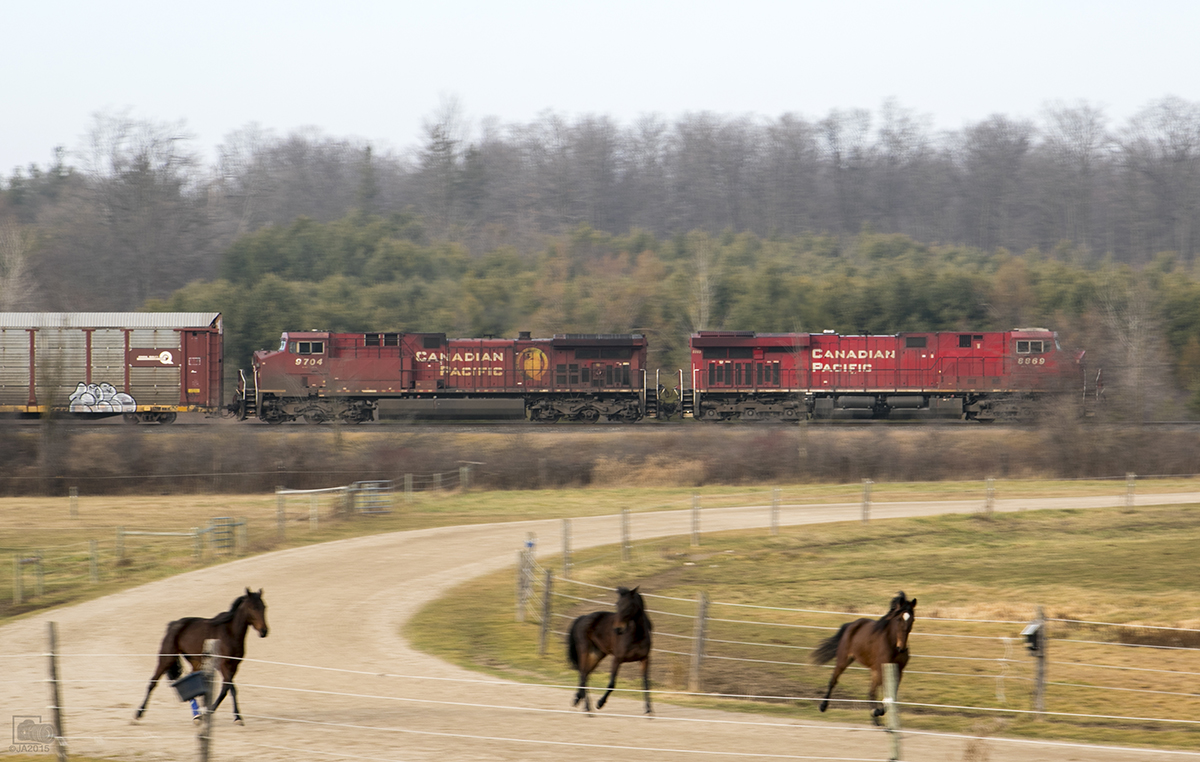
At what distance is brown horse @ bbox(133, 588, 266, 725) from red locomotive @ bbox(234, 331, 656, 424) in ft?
117

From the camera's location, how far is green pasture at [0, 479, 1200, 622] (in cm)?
2105

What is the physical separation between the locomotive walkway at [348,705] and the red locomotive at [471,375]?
88.2ft

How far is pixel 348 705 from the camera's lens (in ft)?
35.4

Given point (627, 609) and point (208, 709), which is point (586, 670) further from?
point (208, 709)

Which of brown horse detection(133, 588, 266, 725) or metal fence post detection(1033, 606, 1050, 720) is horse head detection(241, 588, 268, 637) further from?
metal fence post detection(1033, 606, 1050, 720)

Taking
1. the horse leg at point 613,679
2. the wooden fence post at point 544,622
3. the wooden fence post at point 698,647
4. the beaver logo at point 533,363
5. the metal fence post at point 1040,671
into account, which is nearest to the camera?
the horse leg at point 613,679

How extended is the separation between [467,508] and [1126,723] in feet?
76.3

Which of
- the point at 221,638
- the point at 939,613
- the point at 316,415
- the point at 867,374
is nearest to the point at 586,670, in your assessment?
the point at 221,638

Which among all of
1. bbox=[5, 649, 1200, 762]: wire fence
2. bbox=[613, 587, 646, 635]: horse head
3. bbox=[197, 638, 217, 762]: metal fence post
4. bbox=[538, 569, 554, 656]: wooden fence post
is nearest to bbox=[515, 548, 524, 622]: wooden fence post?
bbox=[538, 569, 554, 656]: wooden fence post

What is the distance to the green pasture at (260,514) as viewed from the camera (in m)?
21.0

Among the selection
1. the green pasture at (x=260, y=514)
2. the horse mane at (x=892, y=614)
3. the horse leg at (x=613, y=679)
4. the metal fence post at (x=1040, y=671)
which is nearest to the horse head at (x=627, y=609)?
the horse leg at (x=613, y=679)

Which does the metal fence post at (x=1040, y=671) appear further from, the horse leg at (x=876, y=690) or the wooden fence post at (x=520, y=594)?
the wooden fence post at (x=520, y=594)

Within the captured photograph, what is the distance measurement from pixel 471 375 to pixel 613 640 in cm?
3690

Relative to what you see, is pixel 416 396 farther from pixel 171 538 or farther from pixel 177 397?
pixel 171 538
